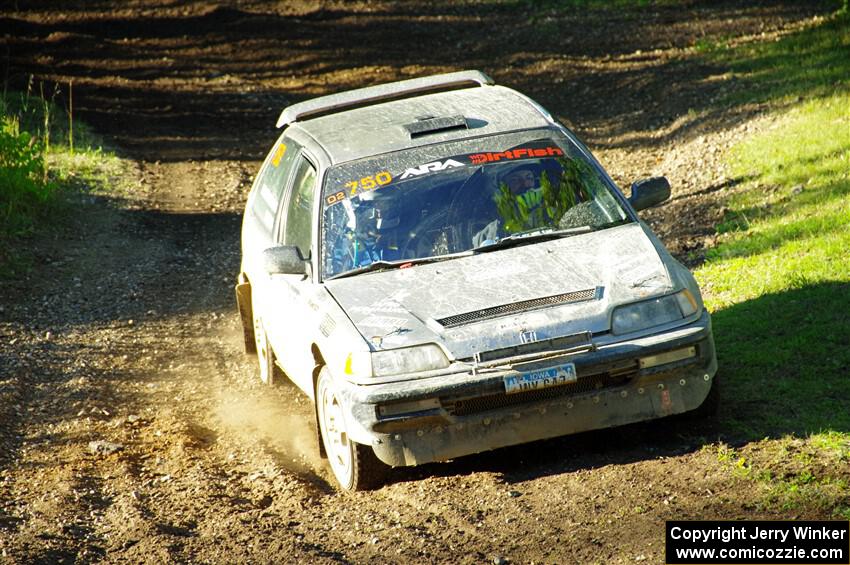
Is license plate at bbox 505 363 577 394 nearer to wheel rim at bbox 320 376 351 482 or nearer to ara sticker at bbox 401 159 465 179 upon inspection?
wheel rim at bbox 320 376 351 482

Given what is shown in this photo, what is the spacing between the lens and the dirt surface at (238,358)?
5.39m

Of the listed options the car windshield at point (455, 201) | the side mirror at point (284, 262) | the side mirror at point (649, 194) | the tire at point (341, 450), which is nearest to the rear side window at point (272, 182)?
the car windshield at point (455, 201)

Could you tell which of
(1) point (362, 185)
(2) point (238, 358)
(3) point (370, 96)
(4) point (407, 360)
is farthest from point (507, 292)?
(2) point (238, 358)

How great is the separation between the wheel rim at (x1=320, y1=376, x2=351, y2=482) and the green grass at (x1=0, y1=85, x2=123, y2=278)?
5708 millimetres

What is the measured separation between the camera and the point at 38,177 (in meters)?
13.0

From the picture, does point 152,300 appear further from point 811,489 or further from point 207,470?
point 811,489

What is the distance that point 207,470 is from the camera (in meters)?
6.59

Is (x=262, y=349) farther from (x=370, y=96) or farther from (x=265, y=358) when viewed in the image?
(x=370, y=96)

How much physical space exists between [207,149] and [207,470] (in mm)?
10667

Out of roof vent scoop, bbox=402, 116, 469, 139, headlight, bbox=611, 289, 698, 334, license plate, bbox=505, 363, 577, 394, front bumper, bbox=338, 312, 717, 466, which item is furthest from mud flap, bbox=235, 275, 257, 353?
headlight, bbox=611, 289, 698, 334

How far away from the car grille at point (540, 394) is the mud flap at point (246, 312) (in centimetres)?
338

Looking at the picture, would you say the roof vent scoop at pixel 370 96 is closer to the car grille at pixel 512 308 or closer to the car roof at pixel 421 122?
the car roof at pixel 421 122

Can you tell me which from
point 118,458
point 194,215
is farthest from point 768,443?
point 194,215

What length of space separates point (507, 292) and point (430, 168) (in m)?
1.22
